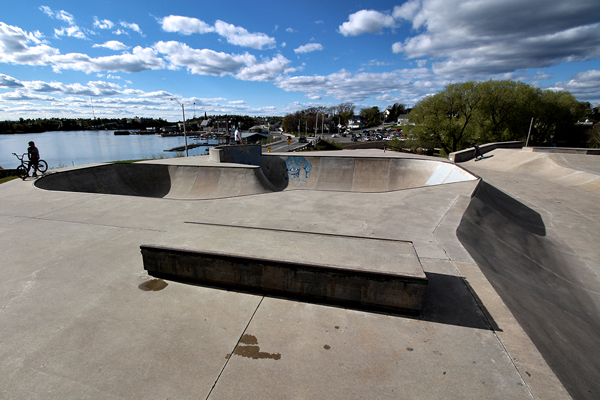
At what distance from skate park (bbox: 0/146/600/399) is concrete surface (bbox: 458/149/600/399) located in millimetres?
50

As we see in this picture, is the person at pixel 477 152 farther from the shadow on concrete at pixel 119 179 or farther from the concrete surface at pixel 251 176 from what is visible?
the shadow on concrete at pixel 119 179

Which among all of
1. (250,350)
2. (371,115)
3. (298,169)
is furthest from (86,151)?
(371,115)

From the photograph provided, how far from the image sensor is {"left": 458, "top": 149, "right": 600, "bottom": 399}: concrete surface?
3.48m

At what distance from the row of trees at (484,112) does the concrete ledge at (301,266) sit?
3776 cm

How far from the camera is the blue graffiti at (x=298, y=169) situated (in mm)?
17155

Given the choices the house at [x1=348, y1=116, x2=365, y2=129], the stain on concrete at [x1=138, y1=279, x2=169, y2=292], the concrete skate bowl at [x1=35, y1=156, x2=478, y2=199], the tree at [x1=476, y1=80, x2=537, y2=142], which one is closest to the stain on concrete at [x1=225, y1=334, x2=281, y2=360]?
the stain on concrete at [x1=138, y1=279, x2=169, y2=292]

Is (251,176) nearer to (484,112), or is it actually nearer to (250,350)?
(250,350)

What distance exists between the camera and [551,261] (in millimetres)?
7203

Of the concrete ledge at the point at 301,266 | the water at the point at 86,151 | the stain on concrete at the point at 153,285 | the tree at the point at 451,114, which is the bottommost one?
the water at the point at 86,151

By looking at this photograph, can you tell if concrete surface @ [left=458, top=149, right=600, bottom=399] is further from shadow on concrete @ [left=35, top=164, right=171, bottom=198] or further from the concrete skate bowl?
shadow on concrete @ [left=35, top=164, right=171, bottom=198]

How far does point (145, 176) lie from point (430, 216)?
48.1 ft

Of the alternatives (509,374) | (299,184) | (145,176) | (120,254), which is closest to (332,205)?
(120,254)

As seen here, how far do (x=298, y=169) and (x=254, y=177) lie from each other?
4.72 m

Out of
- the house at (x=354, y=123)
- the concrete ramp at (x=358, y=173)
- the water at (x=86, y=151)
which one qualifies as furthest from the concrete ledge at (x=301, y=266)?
the house at (x=354, y=123)
